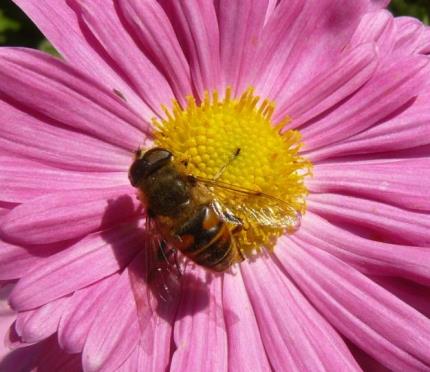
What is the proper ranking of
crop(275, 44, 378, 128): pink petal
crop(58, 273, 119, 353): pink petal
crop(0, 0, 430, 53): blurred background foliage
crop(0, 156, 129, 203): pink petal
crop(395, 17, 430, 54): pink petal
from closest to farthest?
crop(58, 273, 119, 353): pink petal → crop(0, 156, 129, 203): pink petal → crop(275, 44, 378, 128): pink petal → crop(395, 17, 430, 54): pink petal → crop(0, 0, 430, 53): blurred background foliage

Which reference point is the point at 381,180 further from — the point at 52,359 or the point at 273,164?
the point at 52,359

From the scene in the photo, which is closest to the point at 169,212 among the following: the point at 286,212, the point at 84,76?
the point at 286,212

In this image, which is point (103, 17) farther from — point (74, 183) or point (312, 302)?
point (312, 302)

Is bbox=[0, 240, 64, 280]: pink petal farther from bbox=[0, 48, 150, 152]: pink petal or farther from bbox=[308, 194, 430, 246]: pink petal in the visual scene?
bbox=[308, 194, 430, 246]: pink petal

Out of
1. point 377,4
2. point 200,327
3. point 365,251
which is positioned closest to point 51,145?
point 200,327

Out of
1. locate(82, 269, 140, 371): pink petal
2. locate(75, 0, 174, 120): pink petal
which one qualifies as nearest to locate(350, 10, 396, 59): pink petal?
locate(75, 0, 174, 120): pink petal

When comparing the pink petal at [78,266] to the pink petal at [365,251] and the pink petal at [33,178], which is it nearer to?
the pink petal at [33,178]
